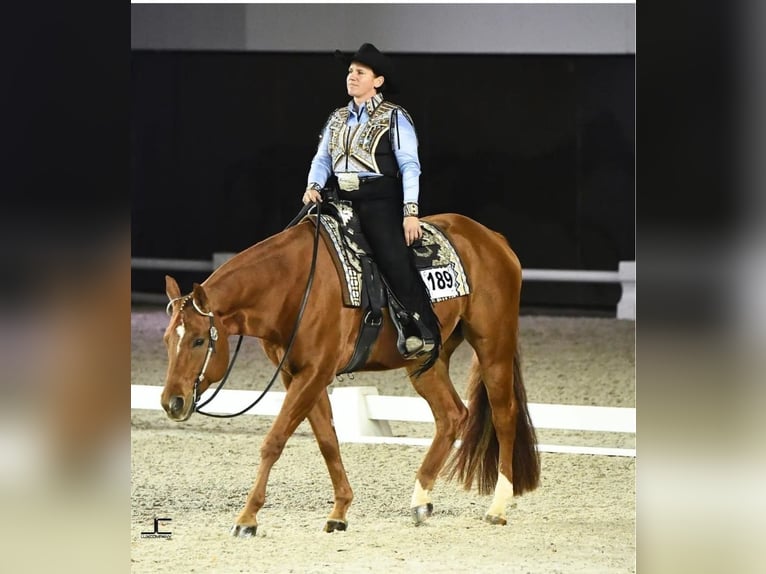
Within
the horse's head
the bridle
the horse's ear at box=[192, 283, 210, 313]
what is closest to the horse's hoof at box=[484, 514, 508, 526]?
the bridle

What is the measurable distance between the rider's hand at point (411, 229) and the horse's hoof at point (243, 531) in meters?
1.12

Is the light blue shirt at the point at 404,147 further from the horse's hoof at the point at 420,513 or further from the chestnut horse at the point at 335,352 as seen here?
the horse's hoof at the point at 420,513

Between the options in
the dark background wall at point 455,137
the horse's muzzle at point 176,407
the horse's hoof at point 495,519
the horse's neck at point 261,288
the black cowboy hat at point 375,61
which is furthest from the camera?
the dark background wall at point 455,137

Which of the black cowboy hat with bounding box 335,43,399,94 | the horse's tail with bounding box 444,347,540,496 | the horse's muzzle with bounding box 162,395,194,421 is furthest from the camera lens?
the horse's tail with bounding box 444,347,540,496

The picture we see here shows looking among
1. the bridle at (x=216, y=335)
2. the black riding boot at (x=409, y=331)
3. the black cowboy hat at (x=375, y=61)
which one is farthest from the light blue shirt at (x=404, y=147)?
the black riding boot at (x=409, y=331)

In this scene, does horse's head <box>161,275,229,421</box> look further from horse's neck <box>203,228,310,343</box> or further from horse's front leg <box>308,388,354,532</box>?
horse's front leg <box>308,388,354,532</box>

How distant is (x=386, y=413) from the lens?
6.80 meters

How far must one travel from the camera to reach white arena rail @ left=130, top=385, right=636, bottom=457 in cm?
638

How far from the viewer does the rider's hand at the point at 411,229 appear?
15.0 feet

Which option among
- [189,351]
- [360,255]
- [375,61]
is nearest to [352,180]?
[360,255]

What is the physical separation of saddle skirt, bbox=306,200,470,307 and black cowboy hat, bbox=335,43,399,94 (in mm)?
464
